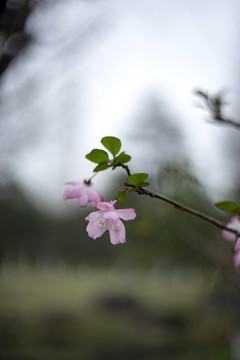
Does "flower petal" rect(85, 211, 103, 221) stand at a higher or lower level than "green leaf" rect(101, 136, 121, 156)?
lower

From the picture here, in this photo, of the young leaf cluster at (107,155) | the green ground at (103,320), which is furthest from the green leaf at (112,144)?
the green ground at (103,320)

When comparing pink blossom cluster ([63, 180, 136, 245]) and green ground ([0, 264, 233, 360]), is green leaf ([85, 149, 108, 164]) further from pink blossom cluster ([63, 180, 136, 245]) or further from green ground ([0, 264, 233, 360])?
green ground ([0, 264, 233, 360])

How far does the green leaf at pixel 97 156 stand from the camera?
22.5 inches

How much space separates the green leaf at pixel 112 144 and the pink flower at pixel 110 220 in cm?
9

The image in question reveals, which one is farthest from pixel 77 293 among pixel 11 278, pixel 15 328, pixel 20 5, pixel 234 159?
pixel 20 5

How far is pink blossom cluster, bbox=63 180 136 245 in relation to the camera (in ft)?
2.02

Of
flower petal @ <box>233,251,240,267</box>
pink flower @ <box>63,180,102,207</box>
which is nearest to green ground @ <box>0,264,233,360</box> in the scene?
flower petal @ <box>233,251,240,267</box>

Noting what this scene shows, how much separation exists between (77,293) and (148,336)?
4449 millimetres

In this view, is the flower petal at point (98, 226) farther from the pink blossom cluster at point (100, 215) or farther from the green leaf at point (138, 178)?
the green leaf at point (138, 178)

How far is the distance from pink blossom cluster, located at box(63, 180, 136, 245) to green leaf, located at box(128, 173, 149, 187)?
6 centimetres

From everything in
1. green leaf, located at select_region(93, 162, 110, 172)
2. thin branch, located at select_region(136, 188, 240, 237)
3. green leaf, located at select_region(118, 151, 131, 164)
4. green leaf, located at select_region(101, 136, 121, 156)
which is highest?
green leaf, located at select_region(101, 136, 121, 156)

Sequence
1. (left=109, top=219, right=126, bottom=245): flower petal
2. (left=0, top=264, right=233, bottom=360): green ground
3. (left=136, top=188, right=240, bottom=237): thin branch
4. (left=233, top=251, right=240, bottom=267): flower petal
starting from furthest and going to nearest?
1. (left=0, top=264, right=233, bottom=360): green ground
2. (left=233, top=251, right=240, bottom=267): flower petal
3. (left=109, top=219, right=126, bottom=245): flower petal
4. (left=136, top=188, right=240, bottom=237): thin branch

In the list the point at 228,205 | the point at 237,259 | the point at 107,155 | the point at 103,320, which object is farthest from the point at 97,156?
the point at 103,320

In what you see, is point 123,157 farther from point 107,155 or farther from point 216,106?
point 216,106
